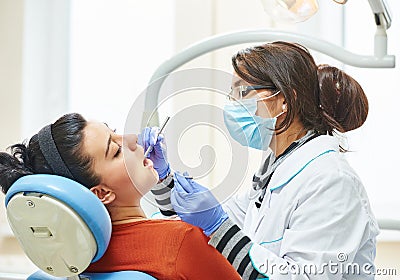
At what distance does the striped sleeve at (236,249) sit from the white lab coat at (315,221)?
0.04ft

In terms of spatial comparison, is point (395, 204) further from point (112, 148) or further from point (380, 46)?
point (112, 148)

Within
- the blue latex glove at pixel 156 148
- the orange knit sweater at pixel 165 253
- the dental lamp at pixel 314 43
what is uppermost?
the dental lamp at pixel 314 43

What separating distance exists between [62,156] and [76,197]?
0.46 ft

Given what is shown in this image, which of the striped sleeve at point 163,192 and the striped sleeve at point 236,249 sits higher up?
the striped sleeve at point 163,192

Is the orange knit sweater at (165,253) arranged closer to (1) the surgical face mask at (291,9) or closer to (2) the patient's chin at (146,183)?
(2) the patient's chin at (146,183)

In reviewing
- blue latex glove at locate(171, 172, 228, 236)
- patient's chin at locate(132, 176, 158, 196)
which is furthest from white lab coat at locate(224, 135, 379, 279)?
patient's chin at locate(132, 176, 158, 196)

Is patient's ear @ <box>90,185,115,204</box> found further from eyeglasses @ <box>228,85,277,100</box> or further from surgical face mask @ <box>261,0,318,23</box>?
surgical face mask @ <box>261,0,318,23</box>

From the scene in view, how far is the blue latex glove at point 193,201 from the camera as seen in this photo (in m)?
1.15

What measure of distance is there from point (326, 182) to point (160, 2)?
5.24 ft

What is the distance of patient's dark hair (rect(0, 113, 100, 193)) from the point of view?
1245 millimetres

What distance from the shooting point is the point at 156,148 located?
3.93 ft

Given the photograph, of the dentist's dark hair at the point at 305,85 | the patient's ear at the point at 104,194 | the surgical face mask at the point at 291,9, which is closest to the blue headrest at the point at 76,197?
the patient's ear at the point at 104,194

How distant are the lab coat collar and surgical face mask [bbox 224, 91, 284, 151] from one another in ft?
0.20

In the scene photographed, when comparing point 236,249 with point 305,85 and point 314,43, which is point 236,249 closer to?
point 305,85
